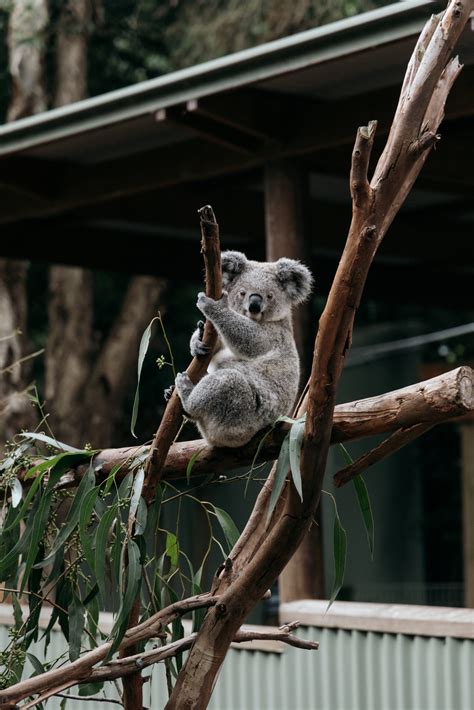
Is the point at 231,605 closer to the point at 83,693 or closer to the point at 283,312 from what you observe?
the point at 83,693

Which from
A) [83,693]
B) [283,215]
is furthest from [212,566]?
[83,693]

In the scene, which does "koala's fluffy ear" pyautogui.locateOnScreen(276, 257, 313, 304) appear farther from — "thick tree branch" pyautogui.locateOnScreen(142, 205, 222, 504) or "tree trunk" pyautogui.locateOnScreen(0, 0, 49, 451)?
"tree trunk" pyautogui.locateOnScreen(0, 0, 49, 451)

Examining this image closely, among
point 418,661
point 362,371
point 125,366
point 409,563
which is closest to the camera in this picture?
point 418,661

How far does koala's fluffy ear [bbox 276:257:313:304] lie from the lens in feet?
11.1

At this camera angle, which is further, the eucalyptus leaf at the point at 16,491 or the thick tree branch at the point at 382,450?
the eucalyptus leaf at the point at 16,491

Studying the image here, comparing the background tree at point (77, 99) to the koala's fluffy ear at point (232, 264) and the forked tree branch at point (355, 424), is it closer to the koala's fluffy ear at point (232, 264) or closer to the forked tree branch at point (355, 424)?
the koala's fluffy ear at point (232, 264)

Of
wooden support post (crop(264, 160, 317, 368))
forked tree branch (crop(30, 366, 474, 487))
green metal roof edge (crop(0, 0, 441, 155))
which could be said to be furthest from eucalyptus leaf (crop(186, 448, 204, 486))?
wooden support post (crop(264, 160, 317, 368))

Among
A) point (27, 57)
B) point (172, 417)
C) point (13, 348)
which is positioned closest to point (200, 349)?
point (172, 417)

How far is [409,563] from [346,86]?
6.71 metres

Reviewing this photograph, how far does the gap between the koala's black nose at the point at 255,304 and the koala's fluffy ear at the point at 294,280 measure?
0.54 ft

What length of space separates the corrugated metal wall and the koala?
3.42 feet

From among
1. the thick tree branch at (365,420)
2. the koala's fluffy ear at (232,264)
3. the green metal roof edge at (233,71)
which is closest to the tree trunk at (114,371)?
the green metal roof edge at (233,71)

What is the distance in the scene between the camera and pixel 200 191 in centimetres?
555

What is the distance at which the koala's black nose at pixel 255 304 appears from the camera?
320 centimetres
